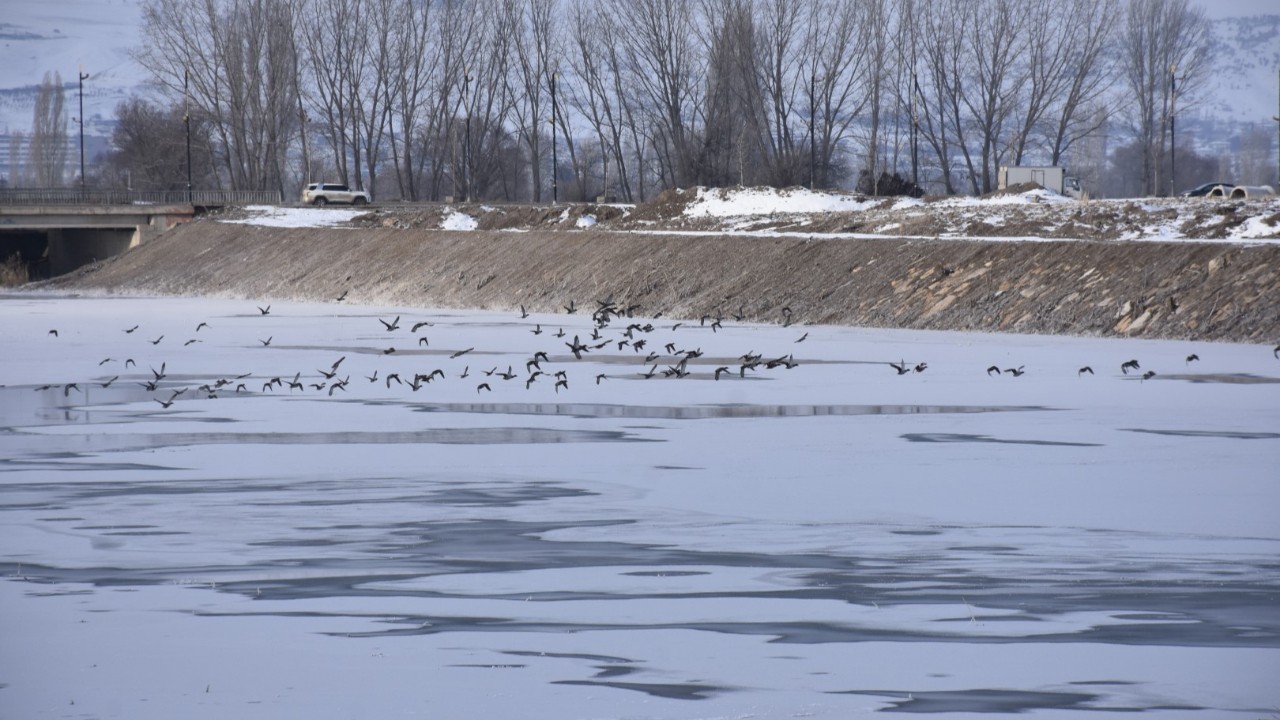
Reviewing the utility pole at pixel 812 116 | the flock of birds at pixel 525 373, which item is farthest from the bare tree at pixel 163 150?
the flock of birds at pixel 525 373

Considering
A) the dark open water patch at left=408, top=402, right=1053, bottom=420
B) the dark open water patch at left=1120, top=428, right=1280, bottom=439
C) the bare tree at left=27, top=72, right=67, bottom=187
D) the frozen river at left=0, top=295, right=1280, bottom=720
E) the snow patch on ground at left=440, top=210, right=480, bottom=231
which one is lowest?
the frozen river at left=0, top=295, right=1280, bottom=720

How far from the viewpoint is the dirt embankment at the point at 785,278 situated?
2975cm

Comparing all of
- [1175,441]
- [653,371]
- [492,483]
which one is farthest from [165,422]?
[1175,441]

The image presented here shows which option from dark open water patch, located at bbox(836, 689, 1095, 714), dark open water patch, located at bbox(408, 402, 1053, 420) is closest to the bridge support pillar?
dark open water patch, located at bbox(408, 402, 1053, 420)

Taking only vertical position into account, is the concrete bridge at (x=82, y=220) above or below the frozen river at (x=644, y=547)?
above

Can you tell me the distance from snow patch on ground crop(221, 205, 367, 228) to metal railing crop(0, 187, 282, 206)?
4.60 metres

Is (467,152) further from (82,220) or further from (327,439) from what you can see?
(327,439)

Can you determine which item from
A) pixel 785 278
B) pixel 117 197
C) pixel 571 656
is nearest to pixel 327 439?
pixel 571 656

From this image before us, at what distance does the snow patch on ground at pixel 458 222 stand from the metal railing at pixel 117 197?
59.4ft

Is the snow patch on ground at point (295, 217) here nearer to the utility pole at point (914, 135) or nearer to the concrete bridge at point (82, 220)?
the concrete bridge at point (82, 220)

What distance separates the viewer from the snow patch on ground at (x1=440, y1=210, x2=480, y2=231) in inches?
2245

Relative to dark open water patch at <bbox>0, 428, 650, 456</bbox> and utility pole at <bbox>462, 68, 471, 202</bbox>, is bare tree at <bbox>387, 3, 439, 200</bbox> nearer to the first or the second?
utility pole at <bbox>462, 68, 471, 202</bbox>

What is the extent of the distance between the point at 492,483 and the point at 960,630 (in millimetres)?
5892

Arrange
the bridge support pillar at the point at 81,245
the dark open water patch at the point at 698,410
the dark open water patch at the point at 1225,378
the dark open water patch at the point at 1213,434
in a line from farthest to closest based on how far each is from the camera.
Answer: the bridge support pillar at the point at 81,245
the dark open water patch at the point at 1225,378
the dark open water patch at the point at 698,410
the dark open water patch at the point at 1213,434
